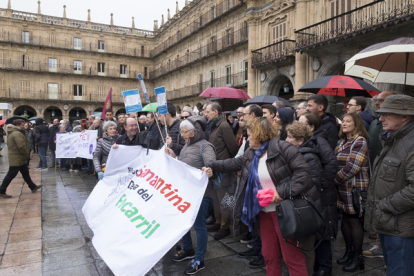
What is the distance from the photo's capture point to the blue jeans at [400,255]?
2287 mm

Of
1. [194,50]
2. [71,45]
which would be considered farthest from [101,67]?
[194,50]

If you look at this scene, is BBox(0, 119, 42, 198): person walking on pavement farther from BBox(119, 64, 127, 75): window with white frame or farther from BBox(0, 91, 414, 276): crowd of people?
BBox(119, 64, 127, 75): window with white frame

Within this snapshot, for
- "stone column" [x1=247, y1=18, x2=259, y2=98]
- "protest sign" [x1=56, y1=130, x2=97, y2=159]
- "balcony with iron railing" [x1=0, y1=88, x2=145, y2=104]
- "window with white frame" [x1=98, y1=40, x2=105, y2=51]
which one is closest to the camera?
"protest sign" [x1=56, y1=130, x2=97, y2=159]

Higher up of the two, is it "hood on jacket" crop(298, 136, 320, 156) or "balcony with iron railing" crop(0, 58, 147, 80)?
"balcony with iron railing" crop(0, 58, 147, 80)

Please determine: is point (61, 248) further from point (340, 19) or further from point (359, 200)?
point (340, 19)

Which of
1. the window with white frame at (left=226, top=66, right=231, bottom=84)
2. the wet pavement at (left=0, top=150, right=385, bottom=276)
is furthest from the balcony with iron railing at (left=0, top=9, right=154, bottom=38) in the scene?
the wet pavement at (left=0, top=150, right=385, bottom=276)

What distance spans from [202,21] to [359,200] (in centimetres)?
2614

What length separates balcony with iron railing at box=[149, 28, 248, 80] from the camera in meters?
21.4

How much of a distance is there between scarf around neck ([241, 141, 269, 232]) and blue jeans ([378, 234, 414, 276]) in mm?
1032

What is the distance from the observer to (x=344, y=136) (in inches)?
141

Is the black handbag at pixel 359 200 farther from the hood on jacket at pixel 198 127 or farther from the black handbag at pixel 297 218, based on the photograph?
the hood on jacket at pixel 198 127

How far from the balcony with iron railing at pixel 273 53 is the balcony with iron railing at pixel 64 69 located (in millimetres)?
24319

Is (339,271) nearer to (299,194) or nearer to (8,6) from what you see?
(299,194)

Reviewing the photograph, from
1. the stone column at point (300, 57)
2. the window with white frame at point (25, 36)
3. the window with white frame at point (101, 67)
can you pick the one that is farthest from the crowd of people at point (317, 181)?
the window with white frame at point (25, 36)
